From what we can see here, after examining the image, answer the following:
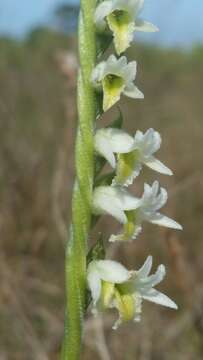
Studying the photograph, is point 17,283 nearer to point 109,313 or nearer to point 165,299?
point 109,313

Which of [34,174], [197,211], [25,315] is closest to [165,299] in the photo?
[25,315]

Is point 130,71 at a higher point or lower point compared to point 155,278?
higher

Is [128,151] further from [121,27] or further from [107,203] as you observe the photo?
[121,27]

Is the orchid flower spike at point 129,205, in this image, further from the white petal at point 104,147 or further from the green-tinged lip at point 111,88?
the green-tinged lip at point 111,88

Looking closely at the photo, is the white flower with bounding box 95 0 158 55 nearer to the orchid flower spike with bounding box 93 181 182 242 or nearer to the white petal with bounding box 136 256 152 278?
the orchid flower spike with bounding box 93 181 182 242

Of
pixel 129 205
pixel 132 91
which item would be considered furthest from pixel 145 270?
pixel 132 91
